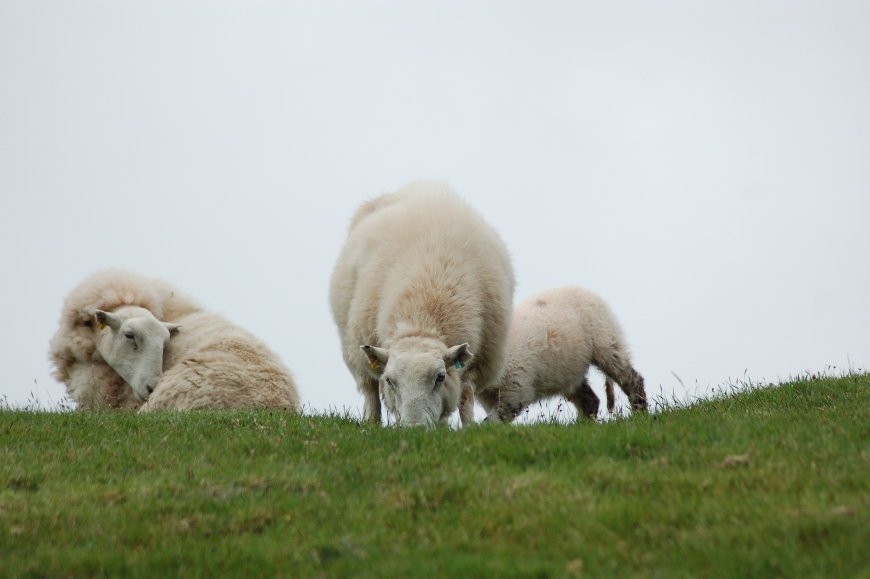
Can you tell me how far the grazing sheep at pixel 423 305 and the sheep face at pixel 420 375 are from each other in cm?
1

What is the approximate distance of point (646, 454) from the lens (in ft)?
22.0

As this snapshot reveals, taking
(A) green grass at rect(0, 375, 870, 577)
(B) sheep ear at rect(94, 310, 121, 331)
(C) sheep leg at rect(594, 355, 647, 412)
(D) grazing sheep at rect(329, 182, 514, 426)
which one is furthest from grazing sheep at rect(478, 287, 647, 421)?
(A) green grass at rect(0, 375, 870, 577)

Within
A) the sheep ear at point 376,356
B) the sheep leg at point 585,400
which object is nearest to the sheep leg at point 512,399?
the sheep leg at point 585,400

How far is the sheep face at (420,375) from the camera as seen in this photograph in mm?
9617

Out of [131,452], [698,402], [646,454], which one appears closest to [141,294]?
[131,452]

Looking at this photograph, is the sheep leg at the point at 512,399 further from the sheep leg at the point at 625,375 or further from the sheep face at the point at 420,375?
the sheep face at the point at 420,375

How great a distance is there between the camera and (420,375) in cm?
964

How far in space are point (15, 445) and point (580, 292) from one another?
10805 mm

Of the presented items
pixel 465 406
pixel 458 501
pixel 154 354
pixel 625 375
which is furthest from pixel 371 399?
pixel 625 375

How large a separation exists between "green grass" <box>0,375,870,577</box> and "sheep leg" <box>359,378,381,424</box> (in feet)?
11.0

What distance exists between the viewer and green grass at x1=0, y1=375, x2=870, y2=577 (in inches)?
189

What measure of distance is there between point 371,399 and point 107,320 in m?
4.32

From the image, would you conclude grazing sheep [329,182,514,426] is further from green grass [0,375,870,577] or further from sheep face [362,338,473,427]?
green grass [0,375,870,577]

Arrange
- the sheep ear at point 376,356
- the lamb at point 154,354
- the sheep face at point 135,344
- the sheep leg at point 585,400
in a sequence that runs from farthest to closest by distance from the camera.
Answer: the sheep leg at point 585,400 → the sheep face at point 135,344 → the lamb at point 154,354 → the sheep ear at point 376,356
